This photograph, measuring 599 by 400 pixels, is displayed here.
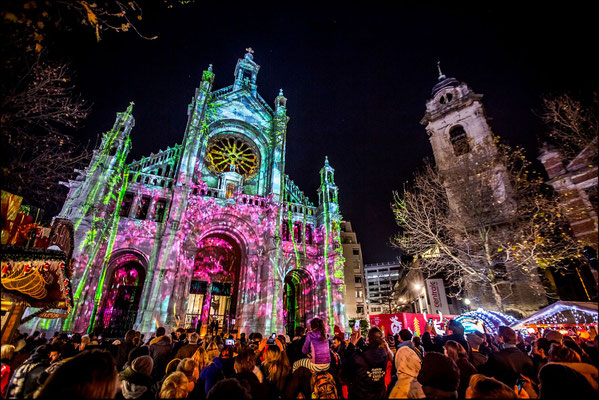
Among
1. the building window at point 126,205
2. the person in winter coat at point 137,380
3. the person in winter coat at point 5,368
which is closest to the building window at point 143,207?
the building window at point 126,205

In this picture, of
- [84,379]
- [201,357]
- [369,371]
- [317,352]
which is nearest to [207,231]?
[201,357]

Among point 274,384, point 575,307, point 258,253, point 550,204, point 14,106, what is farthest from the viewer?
point 258,253

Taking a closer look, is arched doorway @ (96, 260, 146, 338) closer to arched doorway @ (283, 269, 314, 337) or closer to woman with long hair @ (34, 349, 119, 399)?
arched doorway @ (283, 269, 314, 337)

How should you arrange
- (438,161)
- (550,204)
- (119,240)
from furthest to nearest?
1. (438,161)
2. (119,240)
3. (550,204)

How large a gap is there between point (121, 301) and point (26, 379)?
18.7 meters

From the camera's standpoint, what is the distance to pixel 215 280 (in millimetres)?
21859

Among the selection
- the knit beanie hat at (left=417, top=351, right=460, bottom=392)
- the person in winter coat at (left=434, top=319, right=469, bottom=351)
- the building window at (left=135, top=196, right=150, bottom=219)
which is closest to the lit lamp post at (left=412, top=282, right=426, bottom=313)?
the person in winter coat at (left=434, top=319, right=469, bottom=351)

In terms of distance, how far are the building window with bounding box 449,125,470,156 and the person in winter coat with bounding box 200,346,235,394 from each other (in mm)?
26578

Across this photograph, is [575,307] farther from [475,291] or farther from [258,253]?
[258,253]

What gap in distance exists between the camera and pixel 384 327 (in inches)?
566

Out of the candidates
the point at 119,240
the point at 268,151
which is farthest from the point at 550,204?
the point at 119,240

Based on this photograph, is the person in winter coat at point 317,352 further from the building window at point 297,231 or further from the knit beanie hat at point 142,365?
the building window at point 297,231

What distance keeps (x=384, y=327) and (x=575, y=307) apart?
7.80m

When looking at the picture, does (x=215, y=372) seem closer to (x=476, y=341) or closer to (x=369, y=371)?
(x=369, y=371)
